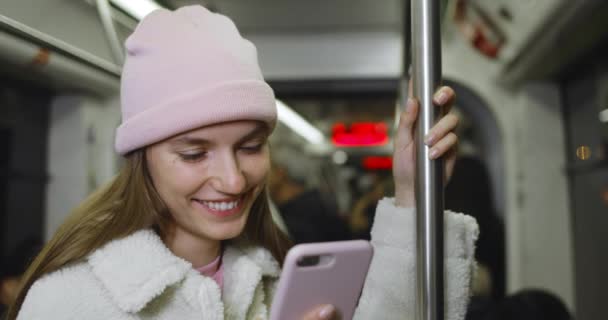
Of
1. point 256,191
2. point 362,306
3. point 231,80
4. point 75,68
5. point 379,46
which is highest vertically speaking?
point 379,46

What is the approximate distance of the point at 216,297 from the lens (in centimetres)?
69

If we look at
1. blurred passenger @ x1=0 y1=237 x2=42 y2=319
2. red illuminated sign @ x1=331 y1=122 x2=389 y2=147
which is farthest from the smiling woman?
red illuminated sign @ x1=331 y1=122 x2=389 y2=147

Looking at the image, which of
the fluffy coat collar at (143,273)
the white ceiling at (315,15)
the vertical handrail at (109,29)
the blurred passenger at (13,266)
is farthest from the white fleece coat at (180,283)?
the white ceiling at (315,15)

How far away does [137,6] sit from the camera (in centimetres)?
70

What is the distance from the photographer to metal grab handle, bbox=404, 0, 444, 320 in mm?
514

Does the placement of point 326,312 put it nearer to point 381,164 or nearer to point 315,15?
point 381,164

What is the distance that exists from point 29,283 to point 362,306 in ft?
1.35

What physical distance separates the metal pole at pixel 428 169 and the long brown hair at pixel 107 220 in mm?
349

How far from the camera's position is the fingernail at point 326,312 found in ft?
1.93

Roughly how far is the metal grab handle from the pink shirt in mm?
346

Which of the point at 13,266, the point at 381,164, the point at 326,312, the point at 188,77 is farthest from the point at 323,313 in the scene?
the point at 13,266

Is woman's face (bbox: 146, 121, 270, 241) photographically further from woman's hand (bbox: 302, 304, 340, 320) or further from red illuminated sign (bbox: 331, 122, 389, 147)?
red illuminated sign (bbox: 331, 122, 389, 147)

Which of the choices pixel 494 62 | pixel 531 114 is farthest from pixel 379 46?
pixel 531 114

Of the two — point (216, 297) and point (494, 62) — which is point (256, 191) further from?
point (494, 62)
